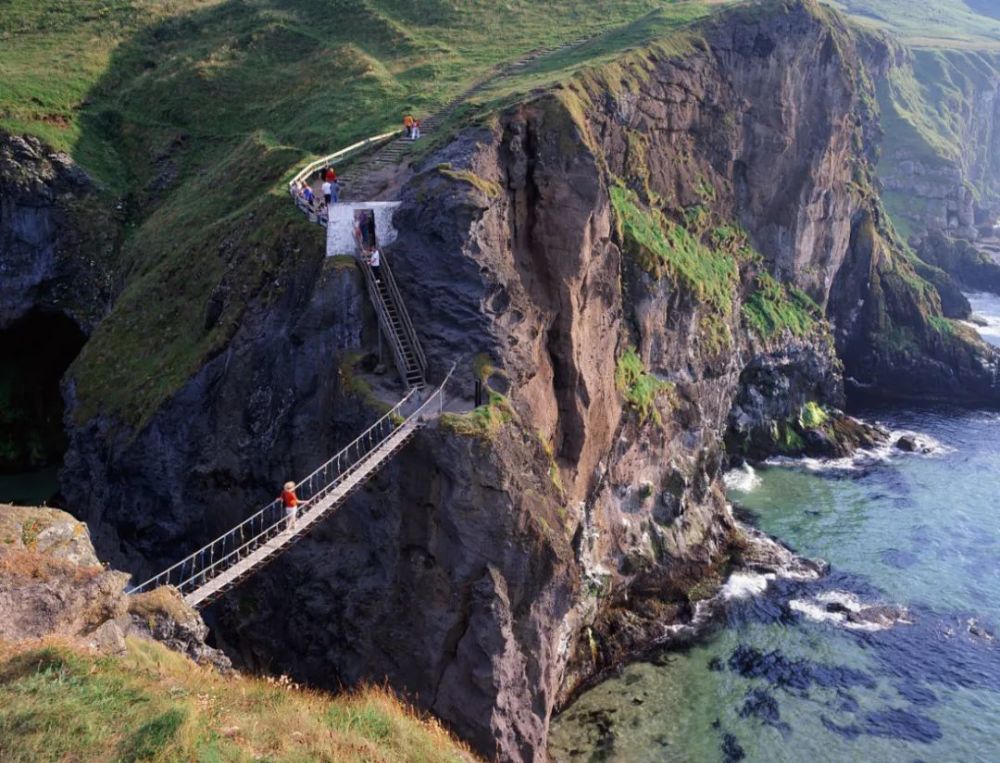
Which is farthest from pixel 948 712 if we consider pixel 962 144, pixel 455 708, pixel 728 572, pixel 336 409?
pixel 962 144

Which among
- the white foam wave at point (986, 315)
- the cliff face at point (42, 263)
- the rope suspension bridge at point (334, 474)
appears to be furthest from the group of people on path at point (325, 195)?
the white foam wave at point (986, 315)

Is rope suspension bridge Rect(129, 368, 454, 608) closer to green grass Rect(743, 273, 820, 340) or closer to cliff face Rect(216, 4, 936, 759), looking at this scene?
cliff face Rect(216, 4, 936, 759)

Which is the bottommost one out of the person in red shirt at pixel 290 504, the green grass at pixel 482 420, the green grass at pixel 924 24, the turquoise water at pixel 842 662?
the turquoise water at pixel 842 662

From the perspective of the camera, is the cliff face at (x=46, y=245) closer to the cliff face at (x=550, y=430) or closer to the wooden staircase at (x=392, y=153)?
the wooden staircase at (x=392, y=153)

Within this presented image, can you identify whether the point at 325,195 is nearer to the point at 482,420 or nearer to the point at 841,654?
the point at 482,420

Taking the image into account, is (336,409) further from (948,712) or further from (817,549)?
(817,549)

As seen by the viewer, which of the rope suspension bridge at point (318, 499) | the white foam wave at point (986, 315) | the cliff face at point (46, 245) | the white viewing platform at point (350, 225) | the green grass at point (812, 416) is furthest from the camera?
the white foam wave at point (986, 315)
